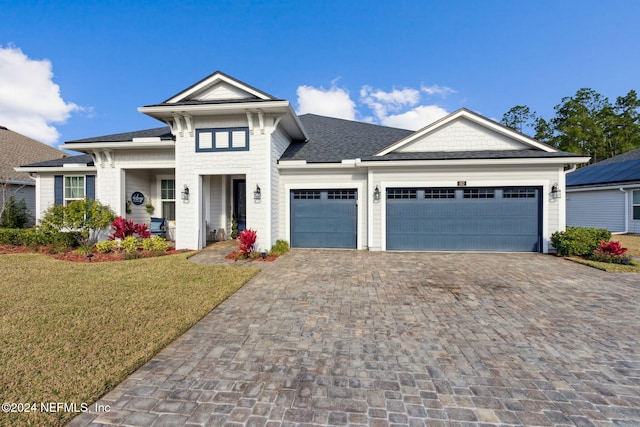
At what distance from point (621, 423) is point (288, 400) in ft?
9.44

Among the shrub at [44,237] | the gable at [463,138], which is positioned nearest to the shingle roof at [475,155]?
the gable at [463,138]

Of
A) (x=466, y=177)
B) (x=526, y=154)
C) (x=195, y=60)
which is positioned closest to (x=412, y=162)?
(x=466, y=177)

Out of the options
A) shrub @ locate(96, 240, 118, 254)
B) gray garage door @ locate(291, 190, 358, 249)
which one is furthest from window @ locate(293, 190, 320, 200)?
shrub @ locate(96, 240, 118, 254)

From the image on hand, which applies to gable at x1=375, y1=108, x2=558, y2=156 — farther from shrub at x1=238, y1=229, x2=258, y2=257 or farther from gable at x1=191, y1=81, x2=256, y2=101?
gable at x1=191, y1=81, x2=256, y2=101

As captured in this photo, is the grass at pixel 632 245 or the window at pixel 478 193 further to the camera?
the window at pixel 478 193

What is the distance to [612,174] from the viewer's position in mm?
17203

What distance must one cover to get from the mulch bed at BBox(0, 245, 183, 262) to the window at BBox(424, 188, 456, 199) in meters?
9.33

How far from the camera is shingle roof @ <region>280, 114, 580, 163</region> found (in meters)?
10.1

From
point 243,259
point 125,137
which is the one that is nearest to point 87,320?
point 243,259

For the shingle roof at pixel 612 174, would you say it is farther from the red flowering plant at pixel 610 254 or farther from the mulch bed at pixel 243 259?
the mulch bed at pixel 243 259

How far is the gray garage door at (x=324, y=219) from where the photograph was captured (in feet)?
36.1

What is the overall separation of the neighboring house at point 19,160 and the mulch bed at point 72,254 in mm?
6821

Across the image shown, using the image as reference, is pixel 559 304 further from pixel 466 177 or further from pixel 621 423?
pixel 466 177

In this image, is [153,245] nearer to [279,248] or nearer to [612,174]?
[279,248]
